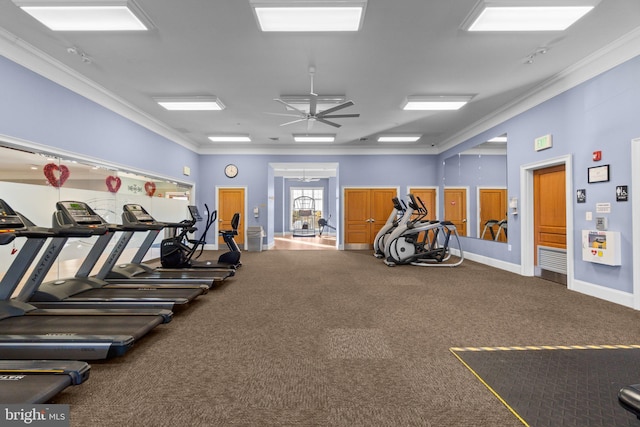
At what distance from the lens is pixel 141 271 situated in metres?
4.90

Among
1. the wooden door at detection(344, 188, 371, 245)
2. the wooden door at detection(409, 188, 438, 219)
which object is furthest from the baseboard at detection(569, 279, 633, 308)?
the wooden door at detection(344, 188, 371, 245)

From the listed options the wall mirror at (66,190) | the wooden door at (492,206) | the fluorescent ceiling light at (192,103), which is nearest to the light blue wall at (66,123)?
the wall mirror at (66,190)

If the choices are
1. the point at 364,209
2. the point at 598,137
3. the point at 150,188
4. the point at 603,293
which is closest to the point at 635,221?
the point at 603,293

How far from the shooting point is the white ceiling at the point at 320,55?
136 inches

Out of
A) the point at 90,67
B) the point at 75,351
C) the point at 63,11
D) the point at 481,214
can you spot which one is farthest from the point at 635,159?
the point at 90,67

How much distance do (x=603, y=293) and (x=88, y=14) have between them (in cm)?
719

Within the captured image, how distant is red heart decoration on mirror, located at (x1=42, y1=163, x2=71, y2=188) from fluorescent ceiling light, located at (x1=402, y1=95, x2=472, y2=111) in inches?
234

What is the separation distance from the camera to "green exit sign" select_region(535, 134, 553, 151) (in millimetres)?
5062

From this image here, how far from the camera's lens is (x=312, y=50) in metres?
4.12

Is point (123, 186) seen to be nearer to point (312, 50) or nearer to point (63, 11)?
point (63, 11)

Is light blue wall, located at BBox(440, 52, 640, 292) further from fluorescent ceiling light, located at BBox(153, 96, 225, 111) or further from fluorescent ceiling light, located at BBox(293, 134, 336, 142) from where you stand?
fluorescent ceiling light, located at BBox(153, 96, 225, 111)

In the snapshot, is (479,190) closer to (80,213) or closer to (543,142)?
(543,142)

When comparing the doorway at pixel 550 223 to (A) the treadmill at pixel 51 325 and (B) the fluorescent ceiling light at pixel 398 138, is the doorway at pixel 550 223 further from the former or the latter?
(A) the treadmill at pixel 51 325

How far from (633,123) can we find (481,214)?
12.4 ft
